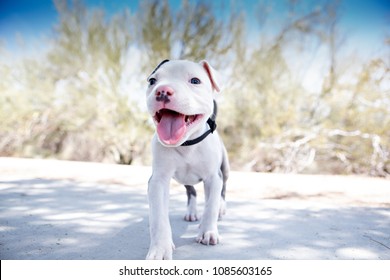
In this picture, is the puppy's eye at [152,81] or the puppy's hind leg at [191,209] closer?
the puppy's eye at [152,81]

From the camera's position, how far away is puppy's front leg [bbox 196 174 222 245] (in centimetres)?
83

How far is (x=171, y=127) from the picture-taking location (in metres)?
0.74

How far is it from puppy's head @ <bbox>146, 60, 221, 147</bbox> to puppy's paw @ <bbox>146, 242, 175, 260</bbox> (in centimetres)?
23

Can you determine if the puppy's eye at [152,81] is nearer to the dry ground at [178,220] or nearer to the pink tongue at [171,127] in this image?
the pink tongue at [171,127]

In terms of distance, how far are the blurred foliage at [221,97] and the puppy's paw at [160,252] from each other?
1915 mm

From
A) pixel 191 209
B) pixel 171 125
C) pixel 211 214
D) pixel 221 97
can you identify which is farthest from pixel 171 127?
pixel 221 97

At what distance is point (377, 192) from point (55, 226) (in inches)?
63.2

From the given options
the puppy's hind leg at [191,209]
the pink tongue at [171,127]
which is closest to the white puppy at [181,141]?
the pink tongue at [171,127]

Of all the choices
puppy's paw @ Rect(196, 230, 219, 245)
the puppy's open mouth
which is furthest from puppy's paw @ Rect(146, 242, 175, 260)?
the puppy's open mouth

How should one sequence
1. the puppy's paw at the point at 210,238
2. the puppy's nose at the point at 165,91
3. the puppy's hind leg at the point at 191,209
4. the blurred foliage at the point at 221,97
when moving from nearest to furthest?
the puppy's nose at the point at 165,91 → the puppy's paw at the point at 210,238 → the puppy's hind leg at the point at 191,209 → the blurred foliage at the point at 221,97

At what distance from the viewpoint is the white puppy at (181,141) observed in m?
0.72

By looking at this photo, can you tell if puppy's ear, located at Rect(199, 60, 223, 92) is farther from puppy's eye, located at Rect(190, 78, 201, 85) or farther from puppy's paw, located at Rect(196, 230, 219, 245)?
puppy's paw, located at Rect(196, 230, 219, 245)

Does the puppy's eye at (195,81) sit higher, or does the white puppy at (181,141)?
the puppy's eye at (195,81)

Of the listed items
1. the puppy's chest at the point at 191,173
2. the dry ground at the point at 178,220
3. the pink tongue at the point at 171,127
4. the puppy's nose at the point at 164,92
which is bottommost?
the dry ground at the point at 178,220
